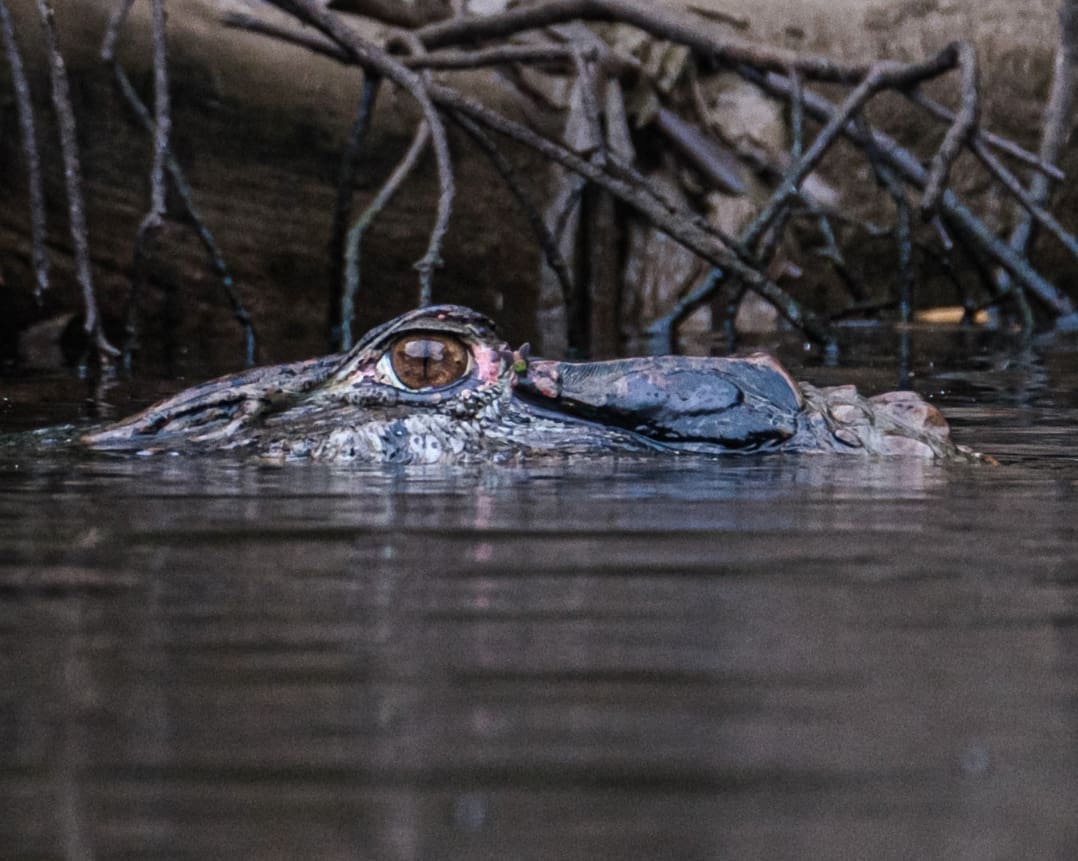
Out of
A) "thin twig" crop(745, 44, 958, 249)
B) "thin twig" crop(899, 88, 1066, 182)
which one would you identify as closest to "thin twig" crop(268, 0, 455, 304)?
"thin twig" crop(745, 44, 958, 249)

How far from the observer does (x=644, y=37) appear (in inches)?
384

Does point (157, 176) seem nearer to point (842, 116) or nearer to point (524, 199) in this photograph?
point (524, 199)

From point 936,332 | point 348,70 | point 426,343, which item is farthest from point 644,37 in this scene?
point 426,343

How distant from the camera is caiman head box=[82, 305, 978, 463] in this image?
3078 mm

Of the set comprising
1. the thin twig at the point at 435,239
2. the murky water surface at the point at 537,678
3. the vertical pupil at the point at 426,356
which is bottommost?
the murky water surface at the point at 537,678

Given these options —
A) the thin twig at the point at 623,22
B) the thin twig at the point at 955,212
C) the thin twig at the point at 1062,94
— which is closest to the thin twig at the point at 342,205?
the thin twig at the point at 623,22

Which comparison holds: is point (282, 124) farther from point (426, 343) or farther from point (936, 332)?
point (426, 343)

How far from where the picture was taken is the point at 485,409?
10.2ft

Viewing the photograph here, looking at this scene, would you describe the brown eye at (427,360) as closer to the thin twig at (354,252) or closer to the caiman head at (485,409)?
the caiman head at (485,409)

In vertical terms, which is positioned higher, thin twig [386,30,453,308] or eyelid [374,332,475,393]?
thin twig [386,30,453,308]

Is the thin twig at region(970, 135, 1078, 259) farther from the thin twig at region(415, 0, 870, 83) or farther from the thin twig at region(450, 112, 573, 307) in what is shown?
the thin twig at region(450, 112, 573, 307)

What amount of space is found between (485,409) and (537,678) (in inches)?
71.4

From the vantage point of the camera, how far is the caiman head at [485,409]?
308 centimetres

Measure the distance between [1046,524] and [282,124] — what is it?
23.0 ft
